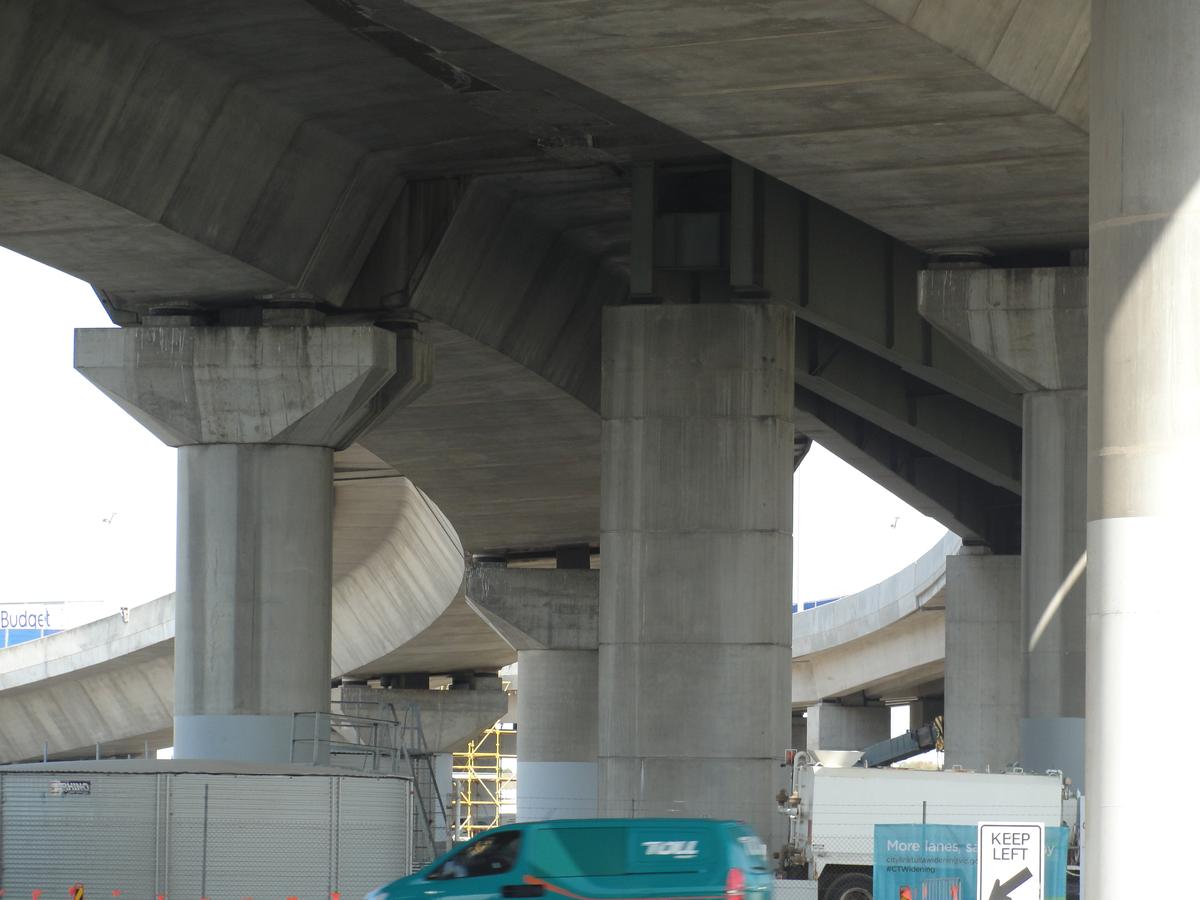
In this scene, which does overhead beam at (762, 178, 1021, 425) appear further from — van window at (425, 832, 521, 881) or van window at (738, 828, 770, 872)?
van window at (425, 832, 521, 881)

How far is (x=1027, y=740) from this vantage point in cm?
2911

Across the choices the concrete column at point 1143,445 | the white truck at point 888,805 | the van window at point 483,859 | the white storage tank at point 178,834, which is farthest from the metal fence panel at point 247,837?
the concrete column at point 1143,445

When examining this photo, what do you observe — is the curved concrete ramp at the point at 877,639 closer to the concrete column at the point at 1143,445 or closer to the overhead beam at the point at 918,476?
the overhead beam at the point at 918,476

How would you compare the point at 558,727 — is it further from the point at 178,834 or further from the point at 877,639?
the point at 178,834

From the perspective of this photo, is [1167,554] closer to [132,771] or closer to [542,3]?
[542,3]

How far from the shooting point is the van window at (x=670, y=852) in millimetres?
17438

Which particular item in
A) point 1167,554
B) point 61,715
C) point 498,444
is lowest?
point 61,715

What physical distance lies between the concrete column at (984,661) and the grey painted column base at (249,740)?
23.0 m

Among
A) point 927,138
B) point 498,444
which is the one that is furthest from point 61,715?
point 927,138

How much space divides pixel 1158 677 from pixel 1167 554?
86 cm

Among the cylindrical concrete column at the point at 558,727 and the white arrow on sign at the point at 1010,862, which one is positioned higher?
the white arrow on sign at the point at 1010,862

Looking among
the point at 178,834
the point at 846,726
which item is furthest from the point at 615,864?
the point at 846,726

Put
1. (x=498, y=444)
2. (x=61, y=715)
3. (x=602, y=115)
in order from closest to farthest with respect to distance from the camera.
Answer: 1. (x=602, y=115)
2. (x=498, y=444)
3. (x=61, y=715)

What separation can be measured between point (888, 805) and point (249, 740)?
31.5 ft
